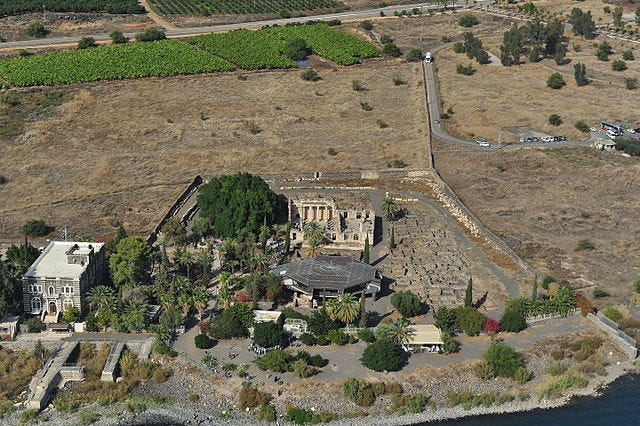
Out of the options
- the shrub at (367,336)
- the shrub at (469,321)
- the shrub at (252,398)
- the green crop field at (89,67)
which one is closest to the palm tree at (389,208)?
the shrub at (469,321)

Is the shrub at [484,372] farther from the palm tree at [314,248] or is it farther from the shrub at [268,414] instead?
the palm tree at [314,248]

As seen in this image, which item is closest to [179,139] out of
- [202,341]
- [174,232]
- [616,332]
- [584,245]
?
[174,232]

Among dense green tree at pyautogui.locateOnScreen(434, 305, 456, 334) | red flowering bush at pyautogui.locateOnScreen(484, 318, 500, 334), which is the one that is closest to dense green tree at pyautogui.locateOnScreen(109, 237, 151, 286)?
dense green tree at pyautogui.locateOnScreen(434, 305, 456, 334)

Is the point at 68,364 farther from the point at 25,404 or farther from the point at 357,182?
the point at 357,182

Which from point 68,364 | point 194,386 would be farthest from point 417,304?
point 68,364

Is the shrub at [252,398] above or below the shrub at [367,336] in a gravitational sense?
below

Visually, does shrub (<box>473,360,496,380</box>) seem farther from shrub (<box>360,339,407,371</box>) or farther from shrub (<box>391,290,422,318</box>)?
shrub (<box>391,290,422,318</box>)

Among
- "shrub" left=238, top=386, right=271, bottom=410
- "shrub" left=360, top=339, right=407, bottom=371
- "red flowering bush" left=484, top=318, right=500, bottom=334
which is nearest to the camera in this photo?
"shrub" left=238, top=386, right=271, bottom=410
